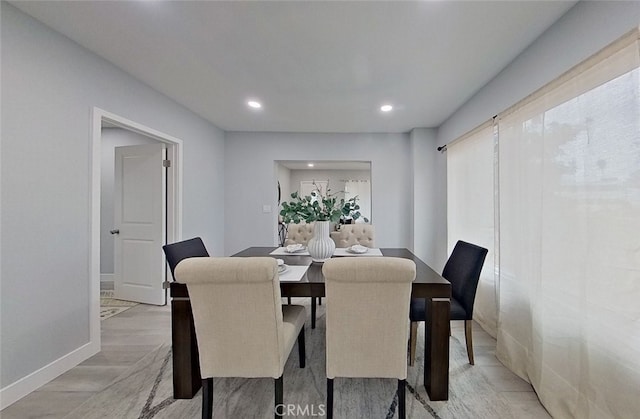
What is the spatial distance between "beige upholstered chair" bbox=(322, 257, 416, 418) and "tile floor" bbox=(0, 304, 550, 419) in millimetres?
897

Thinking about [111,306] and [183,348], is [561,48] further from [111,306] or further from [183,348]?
[111,306]

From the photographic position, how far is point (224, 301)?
1.43 metres

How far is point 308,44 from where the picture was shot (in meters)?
2.04

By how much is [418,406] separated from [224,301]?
1300 mm

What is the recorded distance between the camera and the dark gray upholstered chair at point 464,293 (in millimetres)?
2000

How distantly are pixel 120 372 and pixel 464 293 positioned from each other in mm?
2544

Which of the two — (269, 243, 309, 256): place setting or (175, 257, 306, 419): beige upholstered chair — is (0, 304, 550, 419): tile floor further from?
(269, 243, 309, 256): place setting

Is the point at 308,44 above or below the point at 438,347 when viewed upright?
above

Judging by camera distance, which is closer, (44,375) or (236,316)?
(236,316)

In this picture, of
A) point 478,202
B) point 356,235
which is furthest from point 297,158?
point 478,202

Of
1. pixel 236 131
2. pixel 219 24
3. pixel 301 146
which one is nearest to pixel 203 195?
pixel 236 131

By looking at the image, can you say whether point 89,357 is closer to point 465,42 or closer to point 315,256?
point 315,256

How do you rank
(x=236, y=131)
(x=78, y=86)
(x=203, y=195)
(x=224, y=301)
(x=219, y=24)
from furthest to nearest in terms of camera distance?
(x=236, y=131) < (x=203, y=195) < (x=78, y=86) < (x=219, y=24) < (x=224, y=301)

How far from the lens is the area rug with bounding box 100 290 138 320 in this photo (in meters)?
3.18
